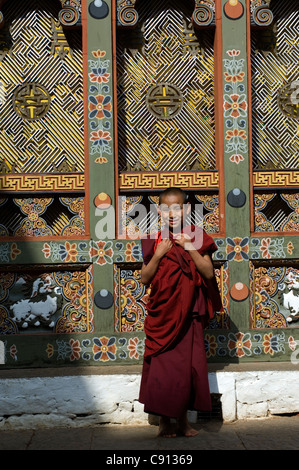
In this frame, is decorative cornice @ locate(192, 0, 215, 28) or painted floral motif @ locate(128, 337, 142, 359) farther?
decorative cornice @ locate(192, 0, 215, 28)

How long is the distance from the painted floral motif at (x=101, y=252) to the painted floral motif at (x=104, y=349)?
66 centimetres

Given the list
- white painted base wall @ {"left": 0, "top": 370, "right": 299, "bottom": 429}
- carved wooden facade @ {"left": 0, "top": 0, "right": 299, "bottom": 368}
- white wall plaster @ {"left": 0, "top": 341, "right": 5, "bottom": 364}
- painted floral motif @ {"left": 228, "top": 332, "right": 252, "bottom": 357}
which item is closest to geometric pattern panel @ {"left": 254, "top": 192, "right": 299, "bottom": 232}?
carved wooden facade @ {"left": 0, "top": 0, "right": 299, "bottom": 368}

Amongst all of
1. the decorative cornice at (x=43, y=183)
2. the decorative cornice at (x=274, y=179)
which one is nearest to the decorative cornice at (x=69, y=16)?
the decorative cornice at (x=43, y=183)

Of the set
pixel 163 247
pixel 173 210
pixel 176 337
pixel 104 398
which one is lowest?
pixel 104 398

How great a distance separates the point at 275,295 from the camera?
20.5 ft

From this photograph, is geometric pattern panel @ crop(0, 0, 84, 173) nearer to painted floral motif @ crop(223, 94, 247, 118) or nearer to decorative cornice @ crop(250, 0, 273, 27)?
painted floral motif @ crop(223, 94, 247, 118)

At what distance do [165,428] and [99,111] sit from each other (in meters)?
2.73

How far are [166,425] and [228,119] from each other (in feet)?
8.75

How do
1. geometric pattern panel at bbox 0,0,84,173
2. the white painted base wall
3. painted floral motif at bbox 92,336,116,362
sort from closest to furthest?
1. the white painted base wall
2. painted floral motif at bbox 92,336,116,362
3. geometric pattern panel at bbox 0,0,84,173

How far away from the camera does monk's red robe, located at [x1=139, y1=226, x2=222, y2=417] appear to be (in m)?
5.18

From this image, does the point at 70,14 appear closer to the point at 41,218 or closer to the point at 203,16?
the point at 203,16

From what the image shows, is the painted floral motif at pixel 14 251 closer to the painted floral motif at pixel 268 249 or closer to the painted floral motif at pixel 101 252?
the painted floral motif at pixel 101 252

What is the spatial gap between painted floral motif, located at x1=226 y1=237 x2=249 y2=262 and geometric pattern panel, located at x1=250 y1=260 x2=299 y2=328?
0.53 feet

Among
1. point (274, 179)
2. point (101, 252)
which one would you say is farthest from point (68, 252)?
point (274, 179)
